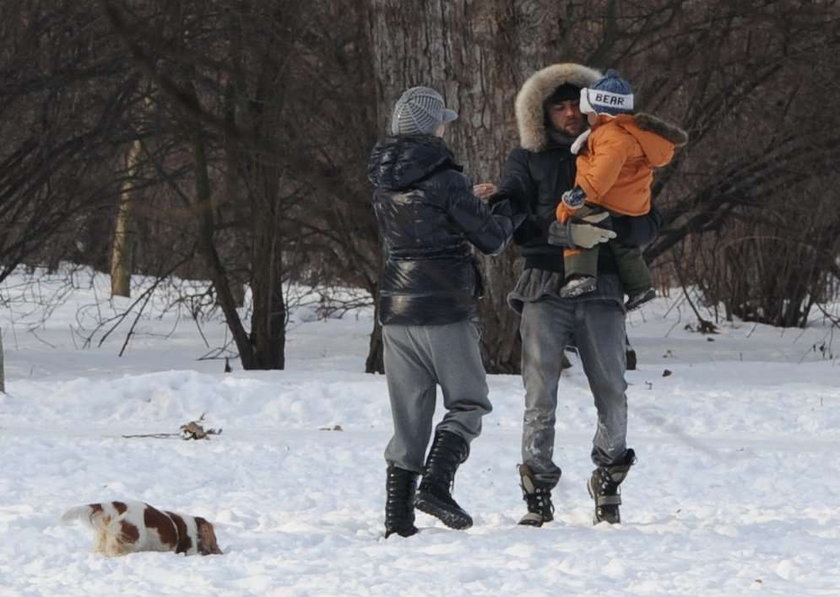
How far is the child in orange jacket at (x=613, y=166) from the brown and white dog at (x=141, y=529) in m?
1.62

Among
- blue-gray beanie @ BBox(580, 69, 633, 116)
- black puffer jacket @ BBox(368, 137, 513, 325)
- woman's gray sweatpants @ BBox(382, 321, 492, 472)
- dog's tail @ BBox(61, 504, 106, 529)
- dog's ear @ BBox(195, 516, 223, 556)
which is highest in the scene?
blue-gray beanie @ BBox(580, 69, 633, 116)

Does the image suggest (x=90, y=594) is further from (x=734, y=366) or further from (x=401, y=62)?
(x=734, y=366)

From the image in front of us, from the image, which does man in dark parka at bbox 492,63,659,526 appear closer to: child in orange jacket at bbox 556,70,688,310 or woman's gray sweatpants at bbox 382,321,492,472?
child in orange jacket at bbox 556,70,688,310

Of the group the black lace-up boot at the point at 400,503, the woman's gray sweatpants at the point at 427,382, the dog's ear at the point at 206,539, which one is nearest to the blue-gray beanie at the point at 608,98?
the woman's gray sweatpants at the point at 427,382

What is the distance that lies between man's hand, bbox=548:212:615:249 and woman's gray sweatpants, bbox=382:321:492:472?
47 cm

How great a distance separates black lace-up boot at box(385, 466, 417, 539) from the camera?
574cm

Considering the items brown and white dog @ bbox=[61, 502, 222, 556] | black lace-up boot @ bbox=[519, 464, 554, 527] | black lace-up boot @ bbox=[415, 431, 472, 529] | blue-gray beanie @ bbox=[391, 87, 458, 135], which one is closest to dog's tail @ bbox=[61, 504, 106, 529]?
brown and white dog @ bbox=[61, 502, 222, 556]

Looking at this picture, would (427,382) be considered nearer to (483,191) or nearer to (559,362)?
(559,362)

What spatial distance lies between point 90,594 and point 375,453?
3399mm

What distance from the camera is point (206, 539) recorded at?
5504mm

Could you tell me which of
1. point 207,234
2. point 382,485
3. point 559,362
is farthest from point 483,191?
point 207,234

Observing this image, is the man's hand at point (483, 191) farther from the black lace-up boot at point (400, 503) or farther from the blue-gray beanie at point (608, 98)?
the black lace-up boot at point (400, 503)

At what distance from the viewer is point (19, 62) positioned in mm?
13820

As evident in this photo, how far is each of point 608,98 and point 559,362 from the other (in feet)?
3.39
